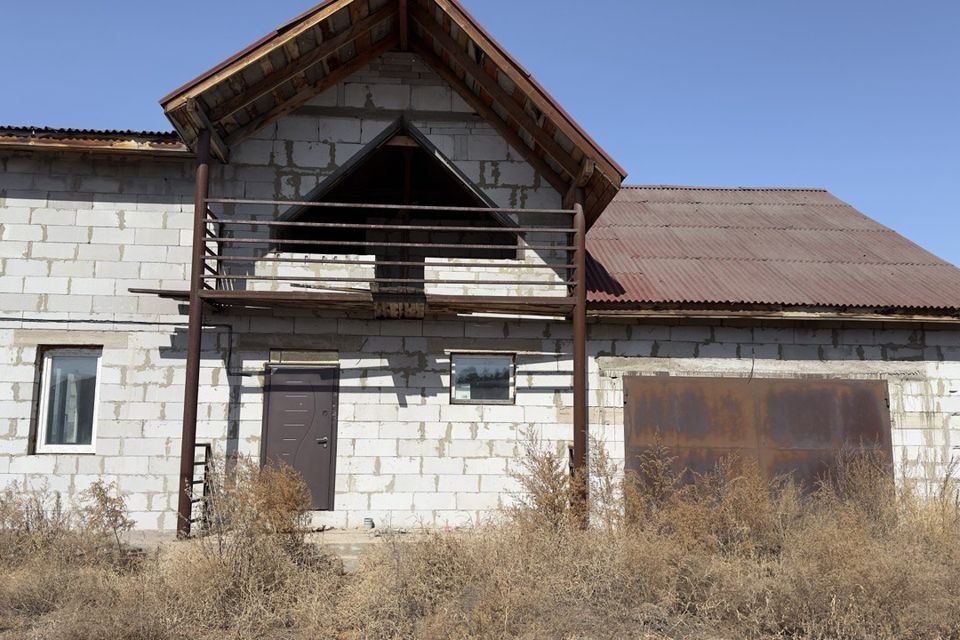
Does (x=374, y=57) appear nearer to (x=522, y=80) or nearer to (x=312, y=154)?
(x=312, y=154)

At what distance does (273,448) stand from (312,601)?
371 centimetres

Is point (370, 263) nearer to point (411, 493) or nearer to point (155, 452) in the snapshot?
point (411, 493)

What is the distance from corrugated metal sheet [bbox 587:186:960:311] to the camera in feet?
37.1

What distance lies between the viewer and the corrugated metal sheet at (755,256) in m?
11.3

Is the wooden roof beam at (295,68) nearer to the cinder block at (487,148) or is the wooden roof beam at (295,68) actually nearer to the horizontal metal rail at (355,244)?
the horizontal metal rail at (355,244)

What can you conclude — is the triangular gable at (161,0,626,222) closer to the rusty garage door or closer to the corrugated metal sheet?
the corrugated metal sheet

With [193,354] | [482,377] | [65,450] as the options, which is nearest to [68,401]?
[65,450]

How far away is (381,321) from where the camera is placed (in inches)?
431

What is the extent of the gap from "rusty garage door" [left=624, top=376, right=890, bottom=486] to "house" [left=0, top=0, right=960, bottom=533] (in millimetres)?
32

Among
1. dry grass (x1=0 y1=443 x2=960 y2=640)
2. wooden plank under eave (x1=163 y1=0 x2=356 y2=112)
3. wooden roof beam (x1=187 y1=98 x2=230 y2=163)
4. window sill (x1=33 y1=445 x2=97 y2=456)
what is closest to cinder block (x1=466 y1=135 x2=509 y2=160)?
wooden plank under eave (x1=163 y1=0 x2=356 y2=112)

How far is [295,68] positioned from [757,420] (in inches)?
319

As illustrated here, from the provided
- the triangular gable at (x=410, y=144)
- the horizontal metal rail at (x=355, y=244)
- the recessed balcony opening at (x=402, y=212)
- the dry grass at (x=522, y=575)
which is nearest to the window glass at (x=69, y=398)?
the dry grass at (x=522, y=575)

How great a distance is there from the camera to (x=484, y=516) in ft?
34.7

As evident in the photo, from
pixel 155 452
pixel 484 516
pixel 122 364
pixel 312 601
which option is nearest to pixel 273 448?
pixel 155 452
